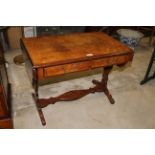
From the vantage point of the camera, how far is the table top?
1.62m

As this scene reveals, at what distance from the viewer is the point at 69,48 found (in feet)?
5.99

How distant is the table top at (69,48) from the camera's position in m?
1.62

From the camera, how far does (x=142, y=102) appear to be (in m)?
2.42

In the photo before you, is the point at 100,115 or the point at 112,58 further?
the point at 100,115

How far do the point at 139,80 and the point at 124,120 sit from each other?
38.7 inches

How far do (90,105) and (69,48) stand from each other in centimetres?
84

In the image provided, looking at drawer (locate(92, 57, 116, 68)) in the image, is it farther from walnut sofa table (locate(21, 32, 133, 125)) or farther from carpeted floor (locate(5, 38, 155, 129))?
carpeted floor (locate(5, 38, 155, 129))

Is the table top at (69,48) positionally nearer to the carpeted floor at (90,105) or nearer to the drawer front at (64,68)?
the drawer front at (64,68)

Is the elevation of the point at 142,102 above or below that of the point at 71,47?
below

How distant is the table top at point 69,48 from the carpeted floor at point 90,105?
0.78 meters

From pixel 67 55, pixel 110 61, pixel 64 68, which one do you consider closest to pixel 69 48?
pixel 67 55

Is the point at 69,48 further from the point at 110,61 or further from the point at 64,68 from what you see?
the point at 110,61
